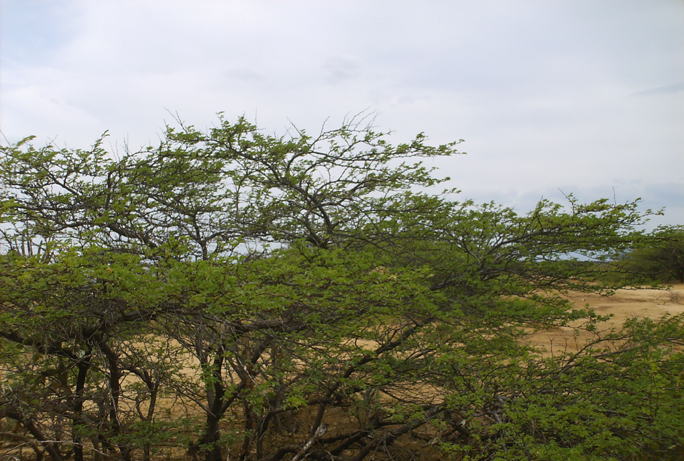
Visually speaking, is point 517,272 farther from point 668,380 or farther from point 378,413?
point 378,413

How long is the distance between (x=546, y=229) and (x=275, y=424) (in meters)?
6.07

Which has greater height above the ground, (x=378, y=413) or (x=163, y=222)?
(x=163, y=222)

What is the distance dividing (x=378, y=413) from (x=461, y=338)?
1854 millimetres

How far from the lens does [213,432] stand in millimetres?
6523

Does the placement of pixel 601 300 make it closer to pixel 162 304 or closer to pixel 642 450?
pixel 642 450

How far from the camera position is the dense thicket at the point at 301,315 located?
3.99 metres

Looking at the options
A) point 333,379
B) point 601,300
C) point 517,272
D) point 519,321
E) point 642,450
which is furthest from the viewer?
point 601,300

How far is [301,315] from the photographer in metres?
5.16

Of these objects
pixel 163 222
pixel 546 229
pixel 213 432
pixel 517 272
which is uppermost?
pixel 163 222

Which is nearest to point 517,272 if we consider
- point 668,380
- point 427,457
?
point 668,380

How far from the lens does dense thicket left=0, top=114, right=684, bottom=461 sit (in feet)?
13.1

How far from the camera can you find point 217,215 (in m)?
7.46

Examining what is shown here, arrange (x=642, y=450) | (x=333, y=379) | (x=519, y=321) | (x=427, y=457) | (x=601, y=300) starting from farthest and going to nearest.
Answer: (x=601, y=300) < (x=427, y=457) < (x=519, y=321) < (x=333, y=379) < (x=642, y=450)

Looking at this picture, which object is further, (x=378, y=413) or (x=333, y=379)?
(x=378, y=413)
